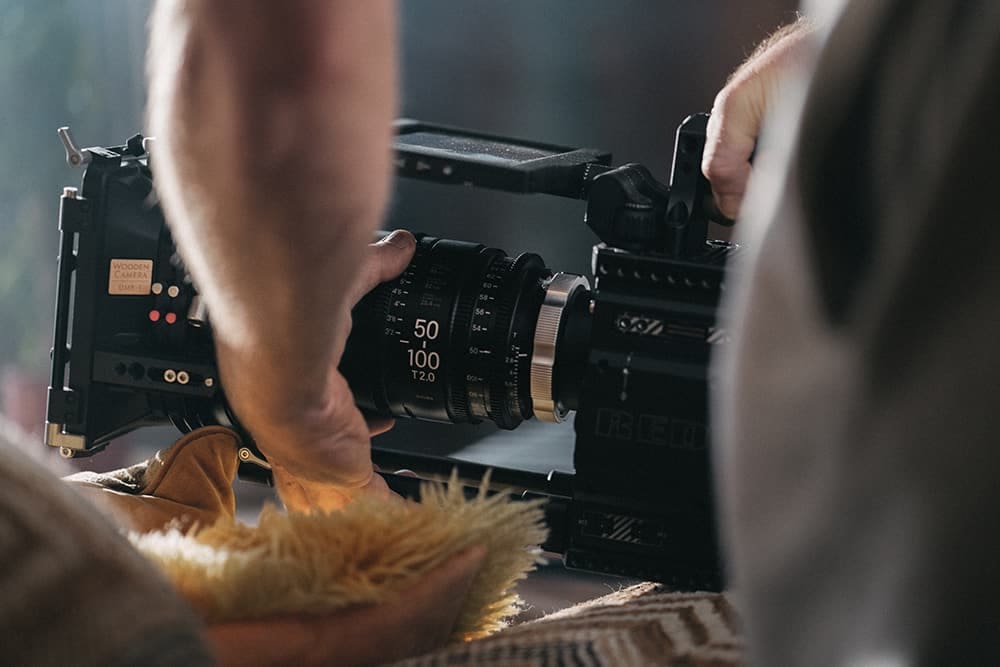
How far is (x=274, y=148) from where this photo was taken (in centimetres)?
42

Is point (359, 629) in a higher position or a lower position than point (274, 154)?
lower

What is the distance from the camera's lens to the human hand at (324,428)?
1.82 ft

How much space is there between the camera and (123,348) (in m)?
0.82

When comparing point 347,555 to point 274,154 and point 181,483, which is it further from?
point 181,483

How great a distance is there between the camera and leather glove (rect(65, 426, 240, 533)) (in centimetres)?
70

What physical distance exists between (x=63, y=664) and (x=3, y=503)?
0.16ft

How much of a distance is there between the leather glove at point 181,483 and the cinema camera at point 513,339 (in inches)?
1.3

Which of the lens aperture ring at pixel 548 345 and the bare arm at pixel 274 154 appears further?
the lens aperture ring at pixel 548 345

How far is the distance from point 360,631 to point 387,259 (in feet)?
1.14

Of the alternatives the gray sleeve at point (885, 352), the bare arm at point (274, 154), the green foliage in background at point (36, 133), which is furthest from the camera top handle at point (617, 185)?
the green foliage in background at point (36, 133)

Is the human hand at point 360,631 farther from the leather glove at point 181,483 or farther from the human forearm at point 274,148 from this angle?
the leather glove at point 181,483

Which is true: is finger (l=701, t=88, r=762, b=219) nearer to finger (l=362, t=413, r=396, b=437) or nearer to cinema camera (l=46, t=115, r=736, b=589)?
cinema camera (l=46, t=115, r=736, b=589)

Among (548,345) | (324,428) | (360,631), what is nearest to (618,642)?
(360,631)

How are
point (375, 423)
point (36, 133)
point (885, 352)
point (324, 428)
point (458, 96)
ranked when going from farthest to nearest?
point (36, 133) < point (458, 96) < point (375, 423) < point (324, 428) < point (885, 352)
